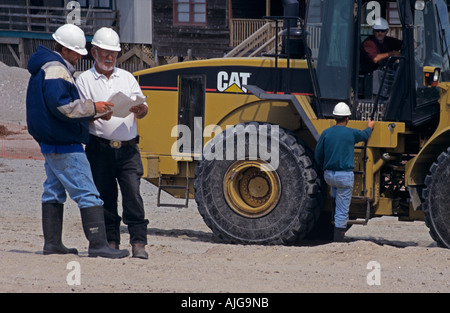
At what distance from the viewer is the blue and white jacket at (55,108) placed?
7770 mm

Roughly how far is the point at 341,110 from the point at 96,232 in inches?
118

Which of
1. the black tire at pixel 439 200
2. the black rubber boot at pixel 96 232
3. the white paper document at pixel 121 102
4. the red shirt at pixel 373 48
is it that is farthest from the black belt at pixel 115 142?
the black tire at pixel 439 200

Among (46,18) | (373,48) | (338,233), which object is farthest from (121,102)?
(46,18)

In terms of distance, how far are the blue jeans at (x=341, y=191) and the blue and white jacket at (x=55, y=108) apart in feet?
9.08

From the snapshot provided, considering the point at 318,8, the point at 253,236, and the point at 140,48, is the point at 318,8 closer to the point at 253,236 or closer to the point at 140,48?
the point at 253,236

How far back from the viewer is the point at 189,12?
31531 millimetres

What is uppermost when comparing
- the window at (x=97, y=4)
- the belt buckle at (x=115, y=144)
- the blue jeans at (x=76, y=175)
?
the window at (x=97, y=4)

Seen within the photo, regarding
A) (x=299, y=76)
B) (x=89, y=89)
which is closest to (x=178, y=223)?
(x=299, y=76)

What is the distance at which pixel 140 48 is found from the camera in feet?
108

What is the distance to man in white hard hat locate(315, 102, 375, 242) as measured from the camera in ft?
30.6

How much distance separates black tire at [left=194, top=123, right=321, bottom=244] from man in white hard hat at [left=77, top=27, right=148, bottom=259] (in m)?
1.78

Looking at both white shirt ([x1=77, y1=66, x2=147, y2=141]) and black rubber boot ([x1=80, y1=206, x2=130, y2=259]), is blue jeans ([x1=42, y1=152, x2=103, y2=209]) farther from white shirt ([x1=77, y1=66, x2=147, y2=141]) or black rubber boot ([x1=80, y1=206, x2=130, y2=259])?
white shirt ([x1=77, y1=66, x2=147, y2=141])

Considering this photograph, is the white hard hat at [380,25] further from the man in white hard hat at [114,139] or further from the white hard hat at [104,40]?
the white hard hat at [104,40]

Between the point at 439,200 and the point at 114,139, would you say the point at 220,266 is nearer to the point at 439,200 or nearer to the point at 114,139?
the point at 114,139
